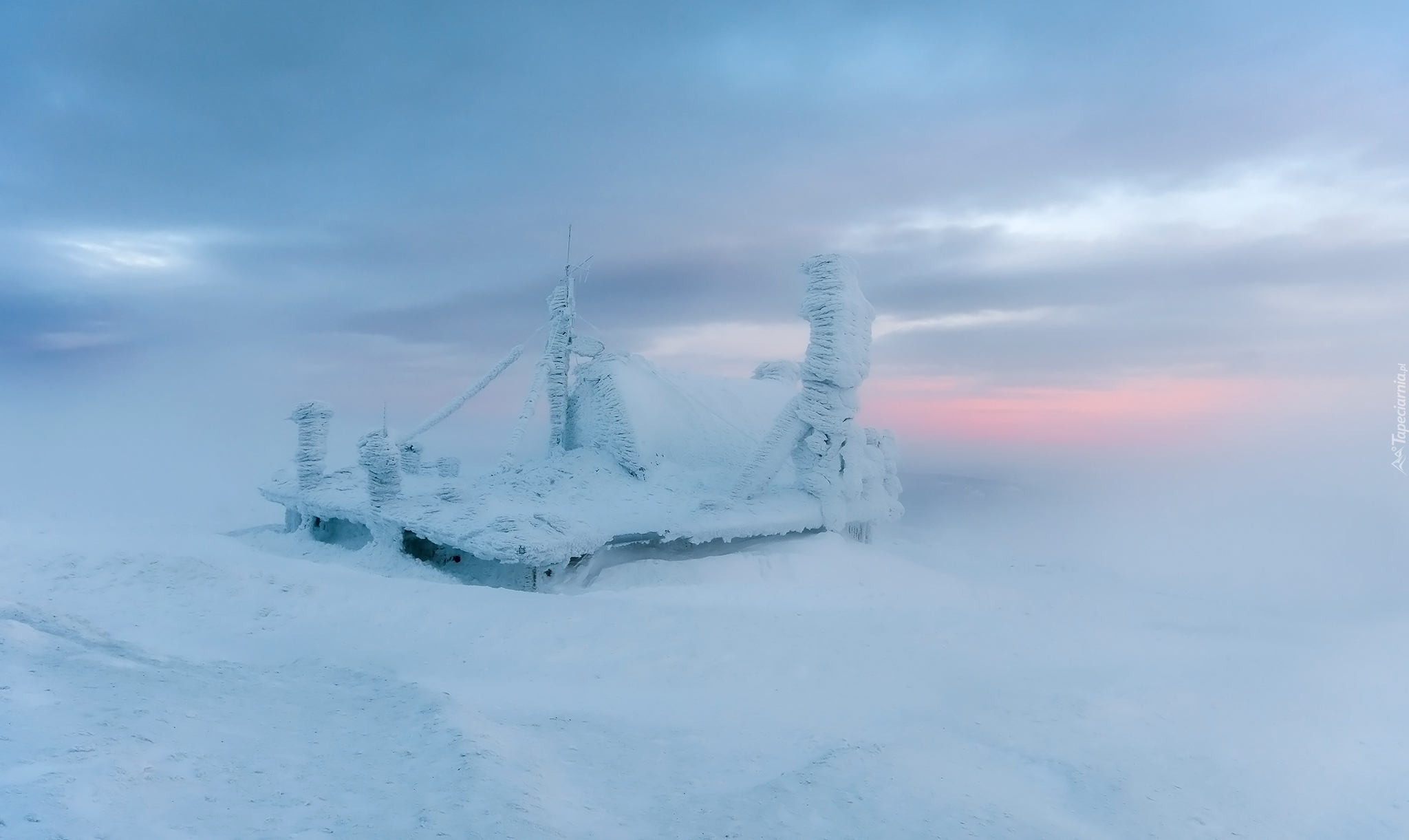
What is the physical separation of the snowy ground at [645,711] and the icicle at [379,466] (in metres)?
2.98

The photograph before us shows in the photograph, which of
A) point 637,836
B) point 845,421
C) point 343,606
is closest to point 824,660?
point 637,836

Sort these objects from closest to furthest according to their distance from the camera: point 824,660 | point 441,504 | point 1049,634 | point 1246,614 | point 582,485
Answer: point 824,660
point 1049,634
point 1246,614
point 441,504
point 582,485

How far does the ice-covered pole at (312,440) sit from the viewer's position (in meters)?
17.7

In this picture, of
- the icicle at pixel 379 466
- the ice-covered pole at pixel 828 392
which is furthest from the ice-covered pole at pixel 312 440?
the ice-covered pole at pixel 828 392

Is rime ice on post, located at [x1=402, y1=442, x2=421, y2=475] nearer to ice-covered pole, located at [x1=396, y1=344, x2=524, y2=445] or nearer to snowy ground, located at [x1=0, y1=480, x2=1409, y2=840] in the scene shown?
ice-covered pole, located at [x1=396, y1=344, x2=524, y2=445]

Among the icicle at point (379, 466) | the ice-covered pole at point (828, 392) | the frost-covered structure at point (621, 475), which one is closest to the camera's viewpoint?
the frost-covered structure at point (621, 475)

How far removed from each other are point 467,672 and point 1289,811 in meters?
7.43

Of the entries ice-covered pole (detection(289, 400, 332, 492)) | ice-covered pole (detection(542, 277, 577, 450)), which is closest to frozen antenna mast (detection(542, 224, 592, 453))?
ice-covered pole (detection(542, 277, 577, 450))

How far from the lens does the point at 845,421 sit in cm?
1589

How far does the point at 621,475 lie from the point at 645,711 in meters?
12.2

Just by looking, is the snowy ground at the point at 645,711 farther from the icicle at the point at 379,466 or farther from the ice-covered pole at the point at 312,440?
the ice-covered pole at the point at 312,440

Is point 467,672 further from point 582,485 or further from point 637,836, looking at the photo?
point 582,485

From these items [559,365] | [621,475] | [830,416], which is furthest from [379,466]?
[830,416]

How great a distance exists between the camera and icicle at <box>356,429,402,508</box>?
47.9ft
